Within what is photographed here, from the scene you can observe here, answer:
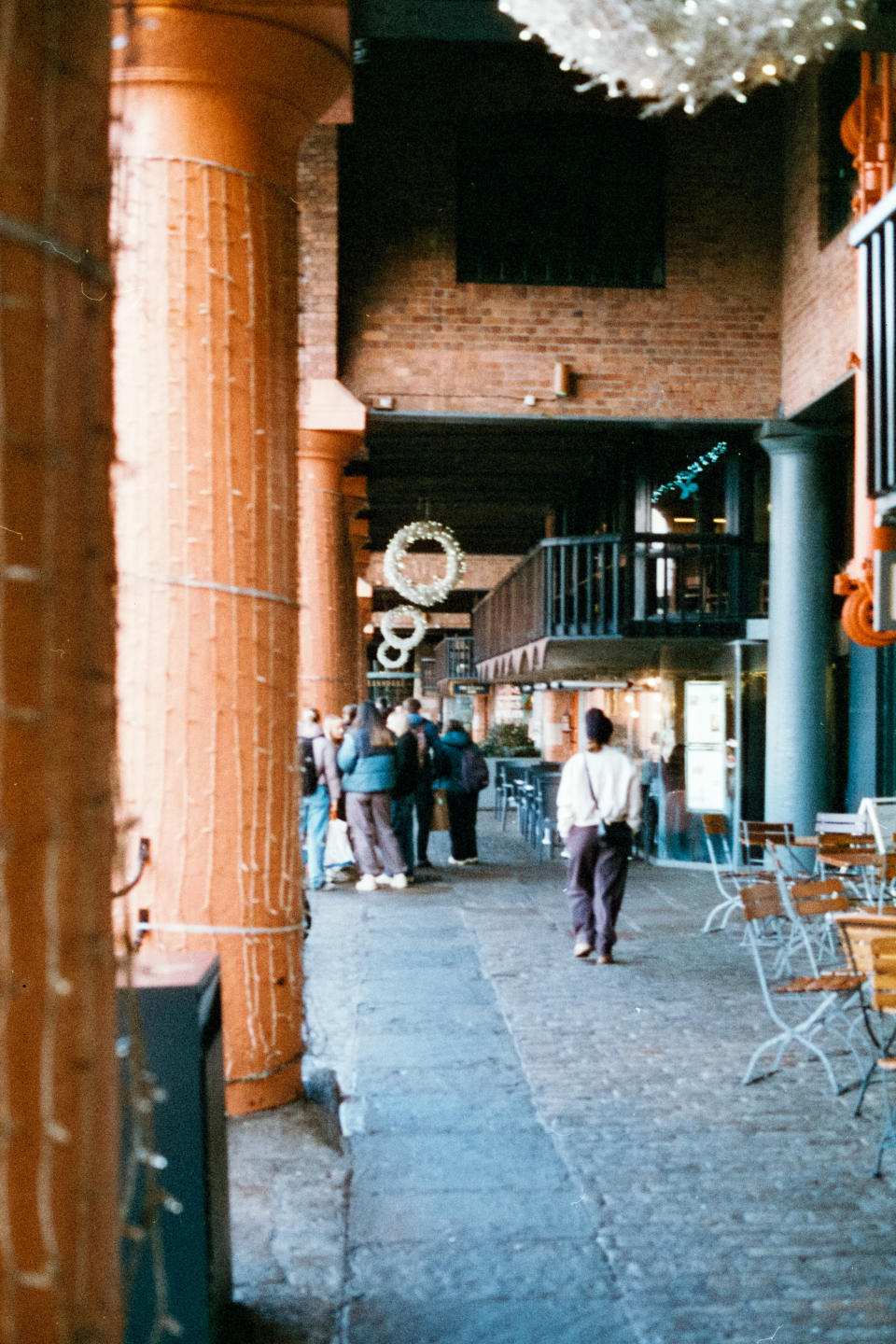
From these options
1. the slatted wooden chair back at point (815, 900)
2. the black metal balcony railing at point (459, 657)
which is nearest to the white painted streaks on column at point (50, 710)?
the slatted wooden chair back at point (815, 900)

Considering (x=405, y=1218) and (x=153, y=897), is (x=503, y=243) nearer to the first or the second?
(x=153, y=897)

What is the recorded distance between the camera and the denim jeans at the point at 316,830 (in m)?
11.7

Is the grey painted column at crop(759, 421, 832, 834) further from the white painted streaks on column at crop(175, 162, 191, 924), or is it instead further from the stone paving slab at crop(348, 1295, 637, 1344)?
the stone paving slab at crop(348, 1295, 637, 1344)

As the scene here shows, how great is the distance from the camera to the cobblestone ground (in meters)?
3.38

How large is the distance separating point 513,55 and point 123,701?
32.4 feet

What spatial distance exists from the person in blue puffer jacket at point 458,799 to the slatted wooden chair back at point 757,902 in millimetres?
7212

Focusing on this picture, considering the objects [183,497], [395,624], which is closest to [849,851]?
[183,497]

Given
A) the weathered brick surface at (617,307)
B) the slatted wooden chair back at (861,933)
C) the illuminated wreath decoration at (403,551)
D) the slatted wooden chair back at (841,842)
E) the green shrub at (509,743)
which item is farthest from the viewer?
the green shrub at (509,743)

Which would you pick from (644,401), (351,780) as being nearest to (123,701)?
(351,780)

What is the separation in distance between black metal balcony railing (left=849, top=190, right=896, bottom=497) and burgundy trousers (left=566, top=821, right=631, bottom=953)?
8.93ft

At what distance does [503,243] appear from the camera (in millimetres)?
12266

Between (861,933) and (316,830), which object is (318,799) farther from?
(861,933)

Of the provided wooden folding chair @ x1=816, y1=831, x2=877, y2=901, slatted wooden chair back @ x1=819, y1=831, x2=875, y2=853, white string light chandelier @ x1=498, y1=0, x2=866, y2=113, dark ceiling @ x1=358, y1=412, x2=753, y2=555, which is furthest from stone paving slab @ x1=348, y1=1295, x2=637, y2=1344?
dark ceiling @ x1=358, y1=412, x2=753, y2=555

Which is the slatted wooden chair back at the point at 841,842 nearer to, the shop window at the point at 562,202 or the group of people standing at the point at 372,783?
the group of people standing at the point at 372,783
